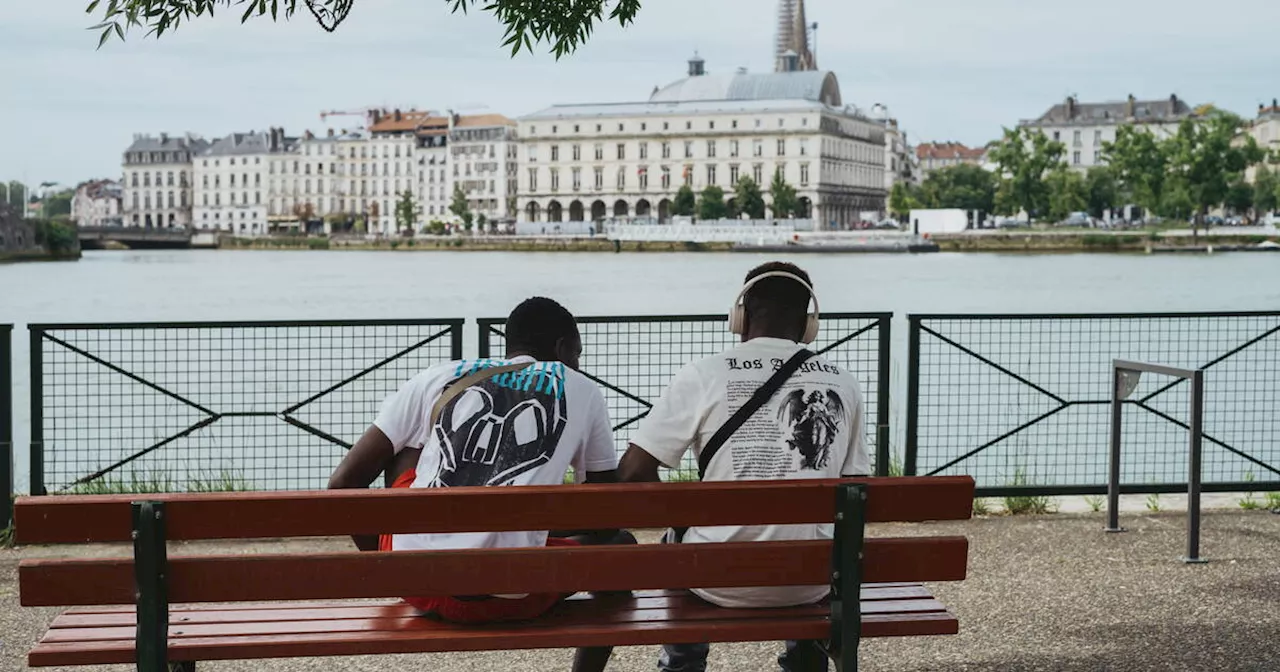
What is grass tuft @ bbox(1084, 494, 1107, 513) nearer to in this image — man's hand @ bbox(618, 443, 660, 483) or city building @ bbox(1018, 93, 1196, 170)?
man's hand @ bbox(618, 443, 660, 483)

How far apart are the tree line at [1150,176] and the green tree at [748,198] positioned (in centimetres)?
2245

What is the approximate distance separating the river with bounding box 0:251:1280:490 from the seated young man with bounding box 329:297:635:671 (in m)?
15.0

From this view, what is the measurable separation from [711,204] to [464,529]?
12926 cm

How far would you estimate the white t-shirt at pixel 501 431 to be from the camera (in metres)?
3.38

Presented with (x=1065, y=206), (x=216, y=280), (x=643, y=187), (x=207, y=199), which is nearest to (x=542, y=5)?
(x=216, y=280)

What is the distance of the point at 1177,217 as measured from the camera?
364ft

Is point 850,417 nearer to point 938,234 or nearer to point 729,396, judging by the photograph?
A: point 729,396

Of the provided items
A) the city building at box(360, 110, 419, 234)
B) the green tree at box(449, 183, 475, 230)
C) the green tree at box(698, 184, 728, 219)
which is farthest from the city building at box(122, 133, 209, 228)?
the green tree at box(698, 184, 728, 219)

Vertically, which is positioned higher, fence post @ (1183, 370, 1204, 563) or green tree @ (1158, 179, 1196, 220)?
green tree @ (1158, 179, 1196, 220)

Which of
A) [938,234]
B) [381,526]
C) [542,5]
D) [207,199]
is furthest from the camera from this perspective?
[207,199]

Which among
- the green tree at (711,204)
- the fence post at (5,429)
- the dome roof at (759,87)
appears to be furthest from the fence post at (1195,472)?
the dome roof at (759,87)

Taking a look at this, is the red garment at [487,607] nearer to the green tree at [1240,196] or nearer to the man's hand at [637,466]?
the man's hand at [637,466]

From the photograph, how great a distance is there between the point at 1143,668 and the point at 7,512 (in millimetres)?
4703

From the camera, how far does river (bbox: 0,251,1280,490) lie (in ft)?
139
